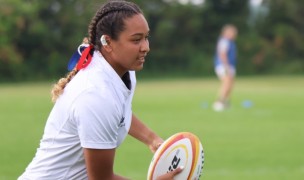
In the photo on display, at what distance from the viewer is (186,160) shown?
4438mm

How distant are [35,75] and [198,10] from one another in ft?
37.2

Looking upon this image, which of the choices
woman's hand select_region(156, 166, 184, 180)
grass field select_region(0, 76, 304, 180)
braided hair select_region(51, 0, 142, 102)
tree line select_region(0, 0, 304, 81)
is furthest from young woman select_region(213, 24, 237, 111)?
tree line select_region(0, 0, 304, 81)

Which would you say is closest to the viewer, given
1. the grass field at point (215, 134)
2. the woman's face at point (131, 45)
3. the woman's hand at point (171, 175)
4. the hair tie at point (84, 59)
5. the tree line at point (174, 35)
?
the woman's face at point (131, 45)

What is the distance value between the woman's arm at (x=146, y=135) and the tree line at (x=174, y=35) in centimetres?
3436

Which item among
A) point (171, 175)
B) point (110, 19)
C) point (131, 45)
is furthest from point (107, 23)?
point (171, 175)

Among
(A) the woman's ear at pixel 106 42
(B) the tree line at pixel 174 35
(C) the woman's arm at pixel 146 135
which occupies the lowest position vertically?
(C) the woman's arm at pixel 146 135

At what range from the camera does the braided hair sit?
3955 mm

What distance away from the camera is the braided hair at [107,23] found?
13.0 ft

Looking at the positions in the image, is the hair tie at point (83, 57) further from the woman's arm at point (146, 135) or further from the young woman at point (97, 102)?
the woman's arm at point (146, 135)

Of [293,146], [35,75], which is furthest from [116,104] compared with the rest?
[35,75]

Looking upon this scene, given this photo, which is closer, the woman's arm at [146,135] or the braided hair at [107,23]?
the braided hair at [107,23]

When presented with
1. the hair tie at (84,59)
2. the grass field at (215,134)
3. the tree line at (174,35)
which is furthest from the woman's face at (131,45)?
the tree line at (174,35)

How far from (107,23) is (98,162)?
29.3 inches

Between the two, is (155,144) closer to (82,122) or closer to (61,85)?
(61,85)
